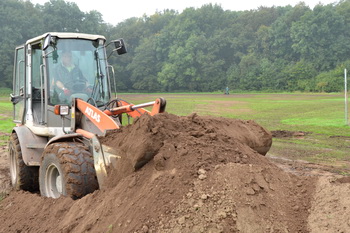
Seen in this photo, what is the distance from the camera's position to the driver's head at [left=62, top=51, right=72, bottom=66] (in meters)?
6.94

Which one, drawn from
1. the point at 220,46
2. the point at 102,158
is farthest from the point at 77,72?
the point at 220,46

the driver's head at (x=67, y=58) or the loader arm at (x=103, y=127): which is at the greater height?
the driver's head at (x=67, y=58)

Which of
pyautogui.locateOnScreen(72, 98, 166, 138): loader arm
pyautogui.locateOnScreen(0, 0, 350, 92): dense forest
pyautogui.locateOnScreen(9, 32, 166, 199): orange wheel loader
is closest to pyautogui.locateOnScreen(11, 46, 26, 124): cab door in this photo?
pyautogui.locateOnScreen(9, 32, 166, 199): orange wheel loader

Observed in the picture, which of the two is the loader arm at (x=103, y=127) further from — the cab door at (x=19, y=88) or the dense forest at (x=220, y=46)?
the dense forest at (x=220, y=46)

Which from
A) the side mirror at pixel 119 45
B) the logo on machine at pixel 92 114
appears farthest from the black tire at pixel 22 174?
the side mirror at pixel 119 45

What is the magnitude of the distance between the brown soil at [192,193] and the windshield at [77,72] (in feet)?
6.42

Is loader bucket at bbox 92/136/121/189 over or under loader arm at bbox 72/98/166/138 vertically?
under

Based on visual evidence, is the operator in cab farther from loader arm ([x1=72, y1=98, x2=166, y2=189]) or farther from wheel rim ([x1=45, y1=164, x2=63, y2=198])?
wheel rim ([x1=45, y1=164, x2=63, y2=198])

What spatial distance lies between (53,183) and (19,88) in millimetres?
2736

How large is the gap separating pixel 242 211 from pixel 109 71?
174 inches

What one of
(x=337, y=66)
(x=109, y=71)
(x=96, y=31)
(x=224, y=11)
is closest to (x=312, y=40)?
(x=337, y=66)

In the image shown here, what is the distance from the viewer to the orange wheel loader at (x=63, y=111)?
5.57 meters

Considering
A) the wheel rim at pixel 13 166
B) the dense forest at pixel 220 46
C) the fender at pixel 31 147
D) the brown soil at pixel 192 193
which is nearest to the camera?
the brown soil at pixel 192 193

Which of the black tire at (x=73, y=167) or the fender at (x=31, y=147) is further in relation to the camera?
the fender at (x=31, y=147)
